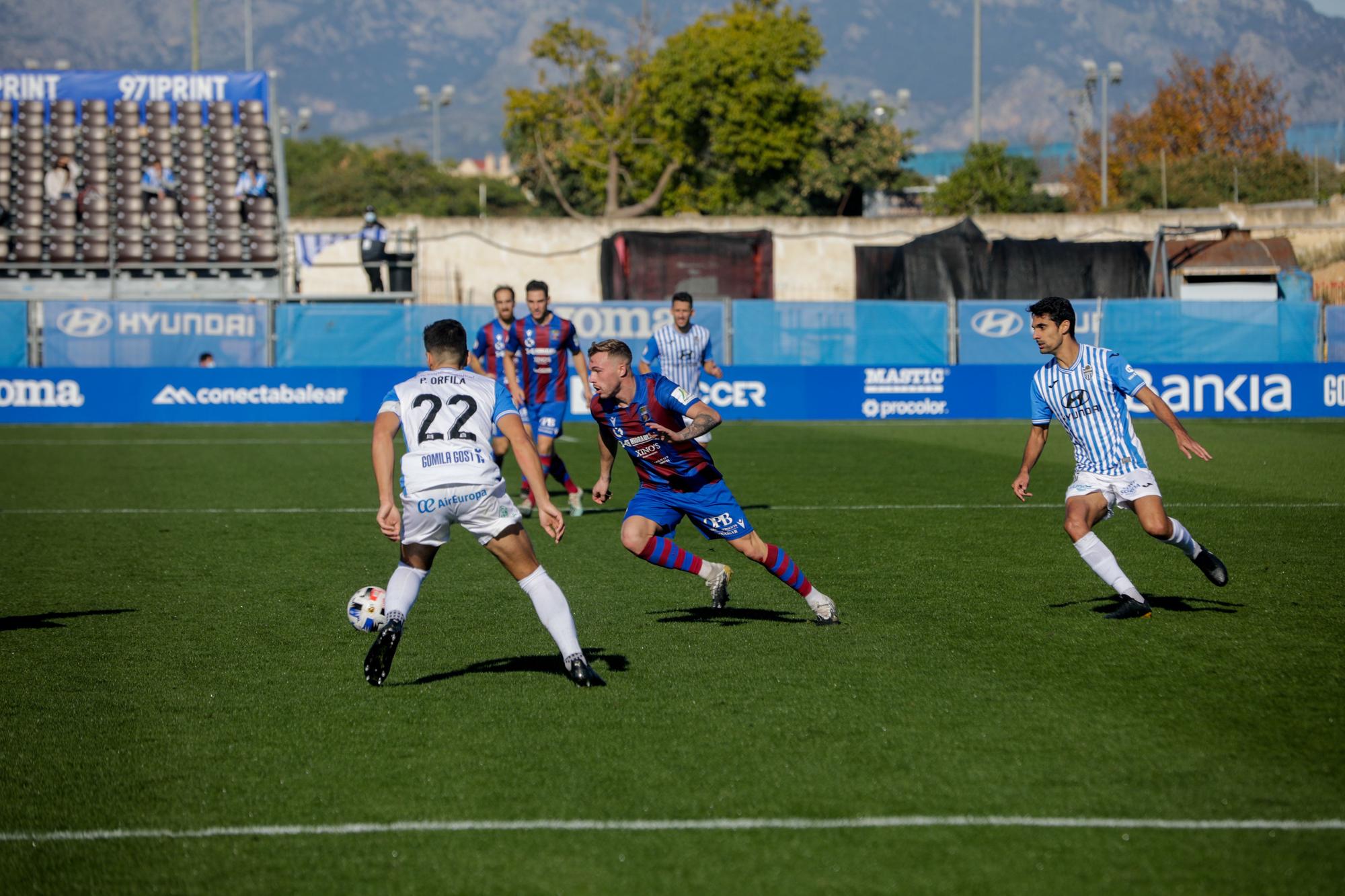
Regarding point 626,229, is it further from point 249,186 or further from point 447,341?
point 447,341

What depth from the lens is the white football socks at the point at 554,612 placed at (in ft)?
21.8

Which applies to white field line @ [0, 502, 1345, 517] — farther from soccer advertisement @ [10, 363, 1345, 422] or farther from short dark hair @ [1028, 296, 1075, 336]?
soccer advertisement @ [10, 363, 1345, 422]

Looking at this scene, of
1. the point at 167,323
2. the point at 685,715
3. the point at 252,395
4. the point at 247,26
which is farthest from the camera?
the point at 247,26

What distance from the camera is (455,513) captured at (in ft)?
21.5

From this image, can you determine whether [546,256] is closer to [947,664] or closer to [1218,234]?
[1218,234]

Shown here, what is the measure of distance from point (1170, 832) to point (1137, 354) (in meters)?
26.0

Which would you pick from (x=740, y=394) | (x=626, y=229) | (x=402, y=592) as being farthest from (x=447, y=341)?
(x=626, y=229)

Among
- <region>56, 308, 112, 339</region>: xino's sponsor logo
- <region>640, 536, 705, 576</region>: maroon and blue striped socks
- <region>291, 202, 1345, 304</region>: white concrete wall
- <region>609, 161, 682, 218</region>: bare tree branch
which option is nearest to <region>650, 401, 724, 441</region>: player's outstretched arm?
<region>640, 536, 705, 576</region>: maroon and blue striped socks

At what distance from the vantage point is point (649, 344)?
1429 centimetres

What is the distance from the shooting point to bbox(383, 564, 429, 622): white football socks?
6.62 metres

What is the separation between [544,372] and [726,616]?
578 cm

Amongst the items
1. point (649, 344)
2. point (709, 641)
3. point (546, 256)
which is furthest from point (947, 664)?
point (546, 256)

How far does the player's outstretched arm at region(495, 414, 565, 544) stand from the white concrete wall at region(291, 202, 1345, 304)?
3256 cm

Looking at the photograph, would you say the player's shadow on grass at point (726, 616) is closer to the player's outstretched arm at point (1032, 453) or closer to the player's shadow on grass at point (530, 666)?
the player's shadow on grass at point (530, 666)
